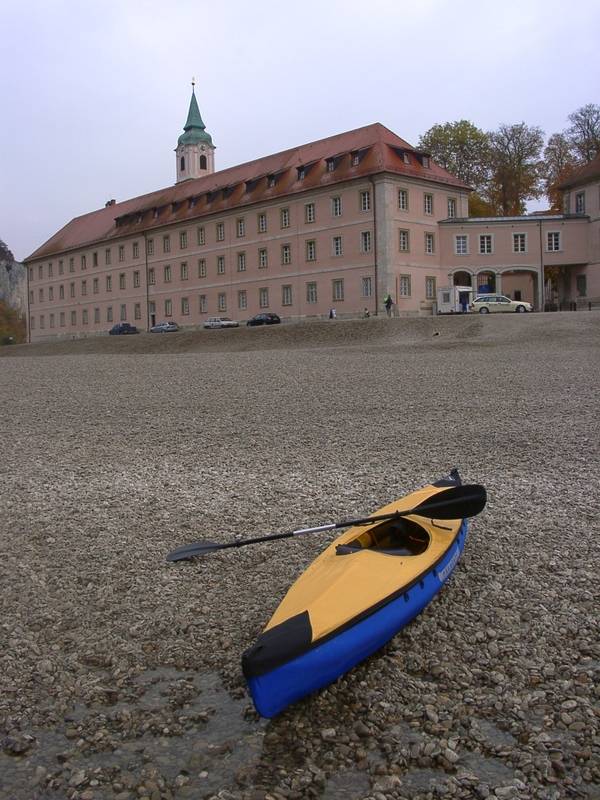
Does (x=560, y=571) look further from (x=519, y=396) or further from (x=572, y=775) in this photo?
(x=519, y=396)

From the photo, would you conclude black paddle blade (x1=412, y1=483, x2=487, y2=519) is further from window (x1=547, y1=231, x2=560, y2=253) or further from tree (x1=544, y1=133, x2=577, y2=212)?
tree (x1=544, y1=133, x2=577, y2=212)

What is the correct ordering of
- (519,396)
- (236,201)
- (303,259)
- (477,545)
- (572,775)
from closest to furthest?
(572,775) < (477,545) < (519,396) < (303,259) < (236,201)

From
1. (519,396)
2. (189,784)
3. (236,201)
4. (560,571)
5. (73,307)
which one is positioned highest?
(236,201)

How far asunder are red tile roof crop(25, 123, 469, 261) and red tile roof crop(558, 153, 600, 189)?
726 cm

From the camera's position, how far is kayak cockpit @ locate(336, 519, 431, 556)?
553 cm

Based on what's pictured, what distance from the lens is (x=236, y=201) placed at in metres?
63.6

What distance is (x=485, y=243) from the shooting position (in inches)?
2124

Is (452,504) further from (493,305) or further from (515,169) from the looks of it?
(515,169)

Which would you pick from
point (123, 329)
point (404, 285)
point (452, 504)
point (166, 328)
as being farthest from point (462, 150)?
point (452, 504)

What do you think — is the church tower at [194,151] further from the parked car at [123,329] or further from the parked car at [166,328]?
the parked car at [166,328]

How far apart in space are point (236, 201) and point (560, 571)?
60.8 metres

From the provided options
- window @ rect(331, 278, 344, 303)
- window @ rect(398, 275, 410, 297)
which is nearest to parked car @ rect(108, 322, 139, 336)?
window @ rect(331, 278, 344, 303)

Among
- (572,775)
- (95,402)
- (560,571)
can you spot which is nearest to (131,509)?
(560,571)

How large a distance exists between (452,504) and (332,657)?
200 centimetres
